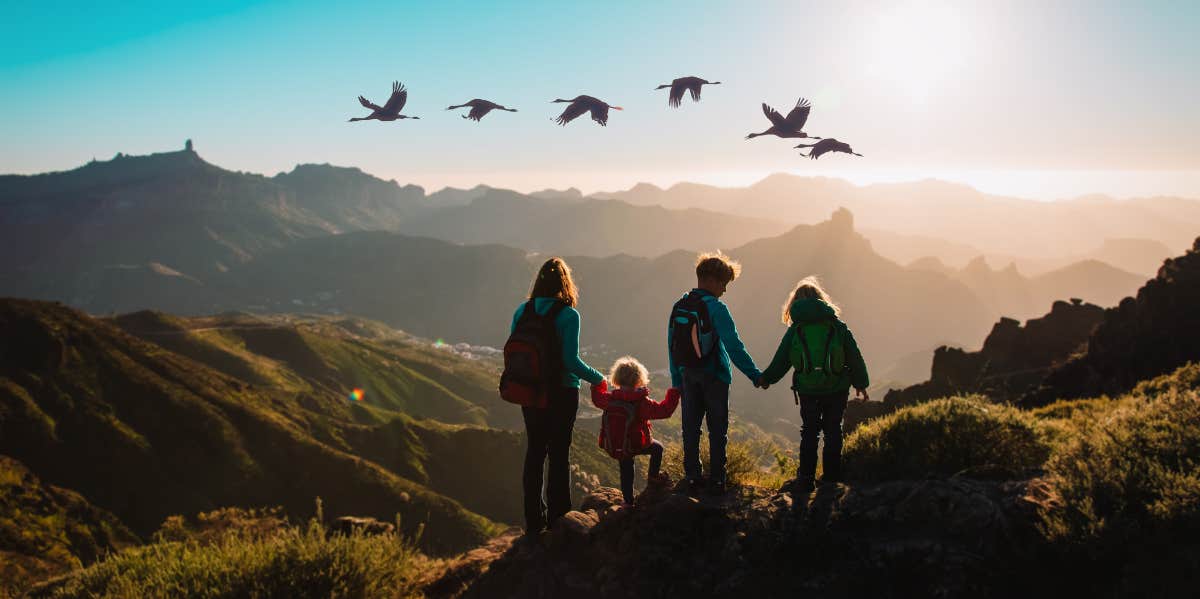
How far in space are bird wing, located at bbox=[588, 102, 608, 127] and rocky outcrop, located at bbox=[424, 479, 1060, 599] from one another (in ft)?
12.6

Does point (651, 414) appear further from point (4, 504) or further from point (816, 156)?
point (4, 504)

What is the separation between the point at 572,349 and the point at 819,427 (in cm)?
310

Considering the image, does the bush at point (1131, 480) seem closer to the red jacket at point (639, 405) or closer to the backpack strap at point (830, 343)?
the backpack strap at point (830, 343)


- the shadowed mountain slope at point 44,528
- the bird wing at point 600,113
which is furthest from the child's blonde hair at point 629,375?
the shadowed mountain slope at point 44,528

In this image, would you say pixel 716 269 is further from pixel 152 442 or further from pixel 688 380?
pixel 152 442

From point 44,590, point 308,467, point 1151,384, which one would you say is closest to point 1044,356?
point 1151,384

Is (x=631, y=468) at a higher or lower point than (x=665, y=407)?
lower

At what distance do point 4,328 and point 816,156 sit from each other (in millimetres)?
94506

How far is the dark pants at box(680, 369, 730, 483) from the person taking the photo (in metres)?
6.65

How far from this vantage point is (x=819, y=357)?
6703 mm

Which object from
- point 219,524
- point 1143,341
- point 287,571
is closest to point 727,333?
point 287,571

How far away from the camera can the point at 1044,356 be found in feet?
109

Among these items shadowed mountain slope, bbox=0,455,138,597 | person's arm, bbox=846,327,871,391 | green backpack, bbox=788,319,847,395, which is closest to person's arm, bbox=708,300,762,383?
green backpack, bbox=788,319,847,395

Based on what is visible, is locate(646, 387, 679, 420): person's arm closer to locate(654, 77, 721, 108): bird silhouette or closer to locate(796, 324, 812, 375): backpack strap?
locate(796, 324, 812, 375): backpack strap
